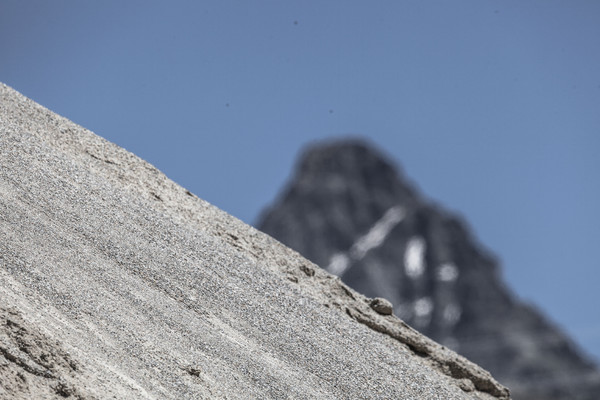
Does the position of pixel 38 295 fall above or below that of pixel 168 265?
below

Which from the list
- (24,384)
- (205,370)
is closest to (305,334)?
(205,370)

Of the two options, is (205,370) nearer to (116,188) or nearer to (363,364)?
(363,364)

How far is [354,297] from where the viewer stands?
66.2ft

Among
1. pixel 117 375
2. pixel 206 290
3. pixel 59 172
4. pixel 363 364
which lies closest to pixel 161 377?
pixel 117 375

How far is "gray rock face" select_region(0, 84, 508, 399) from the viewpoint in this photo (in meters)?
12.8

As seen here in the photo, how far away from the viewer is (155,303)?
15.5 m

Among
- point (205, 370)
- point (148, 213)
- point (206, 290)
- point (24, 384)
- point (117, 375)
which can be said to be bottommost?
point (24, 384)

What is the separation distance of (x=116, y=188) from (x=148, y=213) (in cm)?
94

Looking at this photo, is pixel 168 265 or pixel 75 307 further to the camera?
Result: pixel 168 265

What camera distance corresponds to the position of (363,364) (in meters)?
17.2

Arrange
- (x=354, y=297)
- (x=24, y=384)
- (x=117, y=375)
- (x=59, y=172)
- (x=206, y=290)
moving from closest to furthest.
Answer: (x=24, y=384), (x=117, y=375), (x=206, y=290), (x=59, y=172), (x=354, y=297)

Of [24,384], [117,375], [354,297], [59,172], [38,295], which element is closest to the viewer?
[24,384]

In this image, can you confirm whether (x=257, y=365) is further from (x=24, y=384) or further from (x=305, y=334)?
(x=24, y=384)

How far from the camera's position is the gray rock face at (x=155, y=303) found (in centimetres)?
1275
